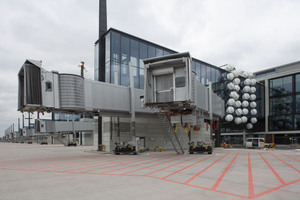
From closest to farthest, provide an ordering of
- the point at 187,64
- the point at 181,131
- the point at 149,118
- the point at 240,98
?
the point at 187,64
the point at 149,118
the point at 181,131
the point at 240,98

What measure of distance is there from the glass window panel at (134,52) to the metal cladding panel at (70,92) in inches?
639

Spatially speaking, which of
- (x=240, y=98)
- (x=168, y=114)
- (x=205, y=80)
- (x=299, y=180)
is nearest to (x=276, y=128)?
(x=240, y=98)

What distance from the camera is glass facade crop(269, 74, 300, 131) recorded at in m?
54.9

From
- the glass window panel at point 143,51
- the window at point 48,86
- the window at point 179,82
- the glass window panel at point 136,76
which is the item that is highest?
the glass window panel at point 143,51

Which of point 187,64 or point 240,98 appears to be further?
point 240,98

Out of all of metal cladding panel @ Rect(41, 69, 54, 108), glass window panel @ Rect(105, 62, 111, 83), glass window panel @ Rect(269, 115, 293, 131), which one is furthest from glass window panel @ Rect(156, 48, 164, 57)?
glass window panel @ Rect(269, 115, 293, 131)

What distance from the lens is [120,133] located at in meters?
31.6

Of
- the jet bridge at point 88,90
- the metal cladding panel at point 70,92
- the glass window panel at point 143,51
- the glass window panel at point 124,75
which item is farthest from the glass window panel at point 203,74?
the metal cladding panel at point 70,92

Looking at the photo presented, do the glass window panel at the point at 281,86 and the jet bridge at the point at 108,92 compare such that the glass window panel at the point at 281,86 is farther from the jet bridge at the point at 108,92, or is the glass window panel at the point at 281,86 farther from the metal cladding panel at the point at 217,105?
the jet bridge at the point at 108,92

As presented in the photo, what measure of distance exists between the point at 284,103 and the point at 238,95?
14.7 metres

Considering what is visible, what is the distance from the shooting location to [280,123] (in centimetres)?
5750

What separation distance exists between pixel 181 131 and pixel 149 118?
6433 millimetres

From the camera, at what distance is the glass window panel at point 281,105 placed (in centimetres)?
5622

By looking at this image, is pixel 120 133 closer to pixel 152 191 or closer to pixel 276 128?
pixel 152 191
